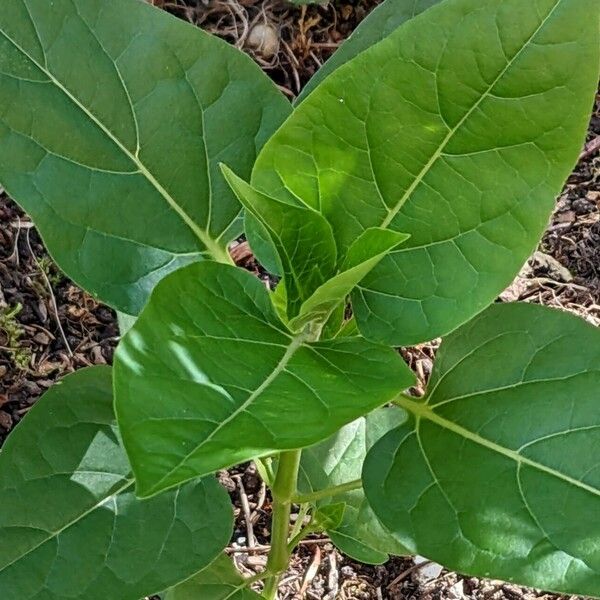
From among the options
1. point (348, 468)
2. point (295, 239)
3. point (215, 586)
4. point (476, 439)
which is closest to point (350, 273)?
point (295, 239)

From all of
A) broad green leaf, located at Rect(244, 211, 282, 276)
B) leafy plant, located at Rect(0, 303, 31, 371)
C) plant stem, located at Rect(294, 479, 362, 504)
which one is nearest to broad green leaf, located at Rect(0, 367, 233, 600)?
plant stem, located at Rect(294, 479, 362, 504)

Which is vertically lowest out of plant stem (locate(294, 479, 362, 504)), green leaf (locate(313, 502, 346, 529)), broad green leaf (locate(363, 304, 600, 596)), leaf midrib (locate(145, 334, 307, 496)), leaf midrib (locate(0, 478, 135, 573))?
green leaf (locate(313, 502, 346, 529))

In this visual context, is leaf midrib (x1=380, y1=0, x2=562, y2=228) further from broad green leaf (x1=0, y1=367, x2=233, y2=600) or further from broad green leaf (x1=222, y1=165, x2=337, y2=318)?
broad green leaf (x1=0, y1=367, x2=233, y2=600)

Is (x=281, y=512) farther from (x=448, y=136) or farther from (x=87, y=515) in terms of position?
(x=448, y=136)

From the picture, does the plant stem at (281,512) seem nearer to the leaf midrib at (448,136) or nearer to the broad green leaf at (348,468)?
the broad green leaf at (348,468)

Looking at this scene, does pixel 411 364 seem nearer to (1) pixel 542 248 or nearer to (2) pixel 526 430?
(1) pixel 542 248

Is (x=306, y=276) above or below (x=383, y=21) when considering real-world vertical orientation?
→ below

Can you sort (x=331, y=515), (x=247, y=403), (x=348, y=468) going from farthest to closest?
(x=348, y=468), (x=331, y=515), (x=247, y=403)
